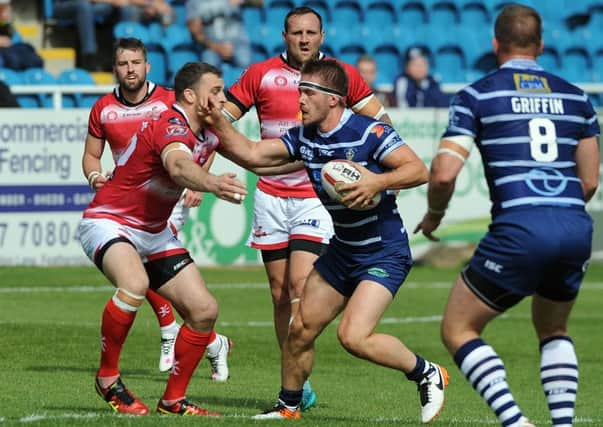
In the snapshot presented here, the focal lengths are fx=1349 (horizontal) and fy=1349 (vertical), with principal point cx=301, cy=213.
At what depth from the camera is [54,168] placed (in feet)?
57.7

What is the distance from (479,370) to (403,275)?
1.66m

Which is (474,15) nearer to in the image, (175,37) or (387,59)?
(387,59)

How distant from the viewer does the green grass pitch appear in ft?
29.5

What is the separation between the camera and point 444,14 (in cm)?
2566

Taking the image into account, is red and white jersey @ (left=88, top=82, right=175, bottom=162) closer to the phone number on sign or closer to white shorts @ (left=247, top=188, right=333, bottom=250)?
white shorts @ (left=247, top=188, right=333, bottom=250)

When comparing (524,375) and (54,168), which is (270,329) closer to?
(524,375)

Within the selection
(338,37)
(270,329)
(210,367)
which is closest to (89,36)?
(338,37)

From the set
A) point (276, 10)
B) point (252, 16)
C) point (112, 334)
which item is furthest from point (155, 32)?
point (112, 334)

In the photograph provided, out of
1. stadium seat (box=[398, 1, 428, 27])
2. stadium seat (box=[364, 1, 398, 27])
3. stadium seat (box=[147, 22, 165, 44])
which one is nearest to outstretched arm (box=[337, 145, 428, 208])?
stadium seat (box=[147, 22, 165, 44])

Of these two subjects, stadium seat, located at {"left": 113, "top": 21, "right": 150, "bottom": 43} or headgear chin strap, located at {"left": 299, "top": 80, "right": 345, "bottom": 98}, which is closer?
→ headgear chin strap, located at {"left": 299, "top": 80, "right": 345, "bottom": 98}

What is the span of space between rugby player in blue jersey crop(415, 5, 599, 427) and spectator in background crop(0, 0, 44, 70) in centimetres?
1452

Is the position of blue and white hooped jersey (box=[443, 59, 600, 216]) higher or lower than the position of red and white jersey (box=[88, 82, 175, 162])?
higher

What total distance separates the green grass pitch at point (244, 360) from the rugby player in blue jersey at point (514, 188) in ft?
4.23

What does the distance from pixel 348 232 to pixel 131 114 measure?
3.21 m
